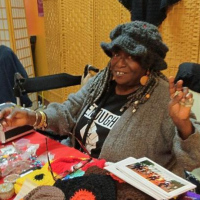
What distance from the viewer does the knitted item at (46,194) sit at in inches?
32.9

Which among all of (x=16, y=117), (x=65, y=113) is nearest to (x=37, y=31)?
(x=65, y=113)

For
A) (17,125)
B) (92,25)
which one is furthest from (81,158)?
(92,25)

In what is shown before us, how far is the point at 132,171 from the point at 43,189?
0.29 metres

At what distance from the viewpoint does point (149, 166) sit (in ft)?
3.19

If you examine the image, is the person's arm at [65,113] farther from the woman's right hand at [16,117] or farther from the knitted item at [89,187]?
the knitted item at [89,187]

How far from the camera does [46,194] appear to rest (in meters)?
0.85

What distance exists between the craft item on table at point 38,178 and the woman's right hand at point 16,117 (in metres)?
0.34

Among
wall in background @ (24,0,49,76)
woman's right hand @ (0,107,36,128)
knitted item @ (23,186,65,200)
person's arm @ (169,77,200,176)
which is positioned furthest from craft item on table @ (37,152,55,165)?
wall in background @ (24,0,49,76)

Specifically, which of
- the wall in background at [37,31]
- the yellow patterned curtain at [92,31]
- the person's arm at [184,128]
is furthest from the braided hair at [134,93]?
the wall in background at [37,31]

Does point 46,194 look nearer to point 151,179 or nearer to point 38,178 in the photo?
point 38,178

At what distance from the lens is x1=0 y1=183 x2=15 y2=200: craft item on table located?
958 millimetres

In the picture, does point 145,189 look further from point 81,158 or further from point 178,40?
point 178,40

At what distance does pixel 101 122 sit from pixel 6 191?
1.96 feet

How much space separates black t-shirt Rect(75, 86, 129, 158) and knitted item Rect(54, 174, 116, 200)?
0.47 meters
